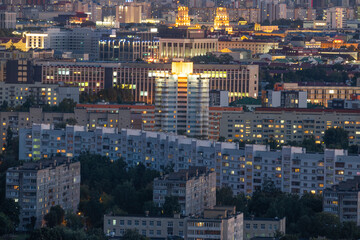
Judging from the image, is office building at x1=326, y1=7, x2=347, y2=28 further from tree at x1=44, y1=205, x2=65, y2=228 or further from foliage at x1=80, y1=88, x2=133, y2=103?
tree at x1=44, y1=205, x2=65, y2=228

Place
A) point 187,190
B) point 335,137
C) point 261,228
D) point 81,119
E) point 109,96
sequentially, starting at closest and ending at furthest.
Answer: point 261,228
point 187,190
point 335,137
point 81,119
point 109,96

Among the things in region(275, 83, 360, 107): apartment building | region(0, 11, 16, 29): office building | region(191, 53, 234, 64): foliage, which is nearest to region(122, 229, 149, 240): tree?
region(275, 83, 360, 107): apartment building

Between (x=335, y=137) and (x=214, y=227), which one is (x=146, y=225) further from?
(x=335, y=137)

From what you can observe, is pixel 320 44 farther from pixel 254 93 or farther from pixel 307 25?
pixel 254 93

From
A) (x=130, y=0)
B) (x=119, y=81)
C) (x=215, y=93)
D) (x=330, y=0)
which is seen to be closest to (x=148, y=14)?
(x=130, y=0)

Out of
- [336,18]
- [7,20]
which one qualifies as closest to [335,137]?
[7,20]

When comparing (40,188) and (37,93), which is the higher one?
(40,188)

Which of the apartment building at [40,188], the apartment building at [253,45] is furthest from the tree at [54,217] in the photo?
the apartment building at [253,45]

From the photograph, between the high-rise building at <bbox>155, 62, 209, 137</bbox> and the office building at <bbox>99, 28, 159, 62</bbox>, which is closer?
the high-rise building at <bbox>155, 62, 209, 137</bbox>
